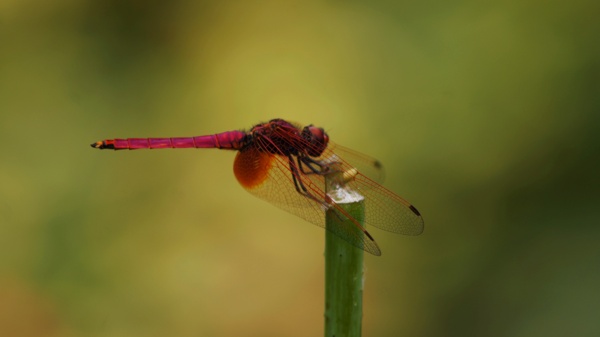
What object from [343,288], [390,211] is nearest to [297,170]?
[390,211]

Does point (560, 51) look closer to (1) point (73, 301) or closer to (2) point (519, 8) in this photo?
(2) point (519, 8)

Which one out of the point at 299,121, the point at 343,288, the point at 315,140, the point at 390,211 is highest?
the point at 299,121

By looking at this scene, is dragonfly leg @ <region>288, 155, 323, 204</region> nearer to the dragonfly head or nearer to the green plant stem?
the dragonfly head

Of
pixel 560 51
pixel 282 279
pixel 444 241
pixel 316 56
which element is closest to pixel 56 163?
pixel 282 279

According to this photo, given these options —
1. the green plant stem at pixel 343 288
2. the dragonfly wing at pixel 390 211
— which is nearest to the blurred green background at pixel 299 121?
the dragonfly wing at pixel 390 211

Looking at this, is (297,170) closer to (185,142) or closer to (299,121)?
(185,142)

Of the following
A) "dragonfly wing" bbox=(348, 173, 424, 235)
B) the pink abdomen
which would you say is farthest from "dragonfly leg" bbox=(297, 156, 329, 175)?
the pink abdomen
